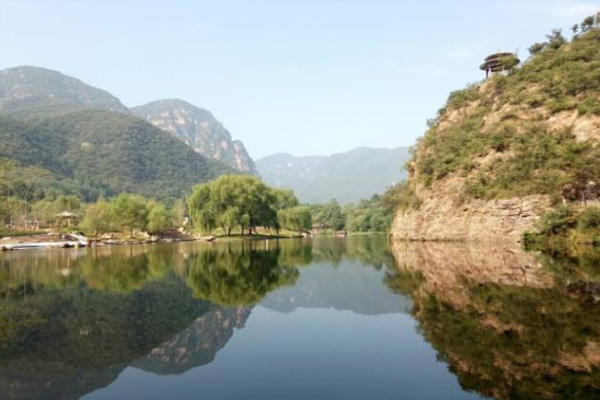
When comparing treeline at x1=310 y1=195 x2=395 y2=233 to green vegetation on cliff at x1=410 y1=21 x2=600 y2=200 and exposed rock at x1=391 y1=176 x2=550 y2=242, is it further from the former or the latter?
exposed rock at x1=391 y1=176 x2=550 y2=242

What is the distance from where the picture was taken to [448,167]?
2736 inches

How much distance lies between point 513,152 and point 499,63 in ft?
122

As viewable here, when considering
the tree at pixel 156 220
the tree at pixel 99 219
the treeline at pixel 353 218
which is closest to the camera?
the tree at pixel 99 219

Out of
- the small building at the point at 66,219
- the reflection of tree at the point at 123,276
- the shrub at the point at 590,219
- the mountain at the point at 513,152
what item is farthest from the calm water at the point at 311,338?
the small building at the point at 66,219

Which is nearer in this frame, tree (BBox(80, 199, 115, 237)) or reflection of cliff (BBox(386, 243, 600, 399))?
reflection of cliff (BBox(386, 243, 600, 399))

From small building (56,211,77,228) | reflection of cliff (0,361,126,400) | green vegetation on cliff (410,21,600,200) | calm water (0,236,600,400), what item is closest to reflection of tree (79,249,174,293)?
calm water (0,236,600,400)

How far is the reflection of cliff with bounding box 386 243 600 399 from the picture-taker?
29.8 ft

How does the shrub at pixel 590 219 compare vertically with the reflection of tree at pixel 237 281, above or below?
above

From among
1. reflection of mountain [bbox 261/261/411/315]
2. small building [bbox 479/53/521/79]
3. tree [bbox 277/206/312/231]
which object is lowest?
reflection of mountain [bbox 261/261/411/315]

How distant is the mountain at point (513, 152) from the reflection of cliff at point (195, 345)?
43686mm

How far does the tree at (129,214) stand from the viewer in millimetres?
98875

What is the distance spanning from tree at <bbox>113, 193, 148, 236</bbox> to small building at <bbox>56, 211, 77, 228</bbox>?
34.9m

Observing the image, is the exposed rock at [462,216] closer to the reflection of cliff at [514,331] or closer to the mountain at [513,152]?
the mountain at [513,152]

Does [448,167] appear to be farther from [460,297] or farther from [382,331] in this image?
[382,331]
